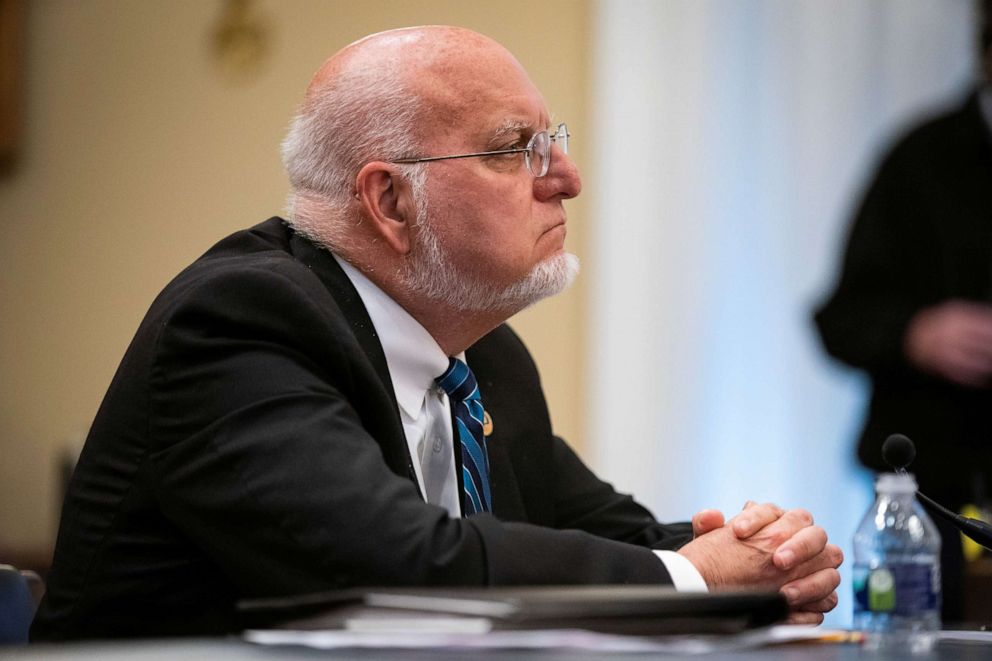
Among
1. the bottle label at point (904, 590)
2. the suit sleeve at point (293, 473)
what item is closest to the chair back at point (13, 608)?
the suit sleeve at point (293, 473)

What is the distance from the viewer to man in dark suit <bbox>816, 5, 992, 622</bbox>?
128 inches

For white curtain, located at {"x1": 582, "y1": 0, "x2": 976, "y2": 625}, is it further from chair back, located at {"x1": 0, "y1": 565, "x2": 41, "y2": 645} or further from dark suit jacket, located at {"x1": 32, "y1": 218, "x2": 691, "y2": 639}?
chair back, located at {"x1": 0, "y1": 565, "x2": 41, "y2": 645}

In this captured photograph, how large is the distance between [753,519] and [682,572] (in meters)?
0.15

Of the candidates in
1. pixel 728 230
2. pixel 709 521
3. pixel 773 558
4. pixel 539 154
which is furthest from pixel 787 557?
pixel 728 230

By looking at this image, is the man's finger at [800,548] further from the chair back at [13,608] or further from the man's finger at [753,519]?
the chair back at [13,608]

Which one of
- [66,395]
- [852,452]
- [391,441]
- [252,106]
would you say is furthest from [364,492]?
[66,395]

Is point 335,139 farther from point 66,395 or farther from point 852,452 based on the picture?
point 66,395

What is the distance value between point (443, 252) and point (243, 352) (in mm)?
495

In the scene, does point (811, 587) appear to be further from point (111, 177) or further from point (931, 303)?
point (111, 177)

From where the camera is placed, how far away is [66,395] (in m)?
4.77

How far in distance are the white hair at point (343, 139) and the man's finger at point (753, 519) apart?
2.31 feet

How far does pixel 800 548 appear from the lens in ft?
5.49

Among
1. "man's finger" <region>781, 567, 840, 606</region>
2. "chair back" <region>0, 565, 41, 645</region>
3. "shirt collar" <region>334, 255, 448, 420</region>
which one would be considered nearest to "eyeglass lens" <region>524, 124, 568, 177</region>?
"shirt collar" <region>334, 255, 448, 420</region>

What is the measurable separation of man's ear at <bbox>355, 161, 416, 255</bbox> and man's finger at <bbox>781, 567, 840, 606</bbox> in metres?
0.73
